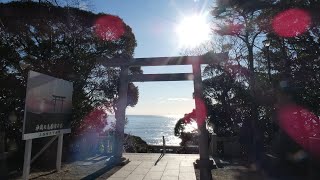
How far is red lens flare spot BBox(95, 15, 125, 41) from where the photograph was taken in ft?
53.4

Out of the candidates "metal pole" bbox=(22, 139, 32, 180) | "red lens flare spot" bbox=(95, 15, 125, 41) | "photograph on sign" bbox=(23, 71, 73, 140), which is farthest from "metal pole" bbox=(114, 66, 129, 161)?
"metal pole" bbox=(22, 139, 32, 180)

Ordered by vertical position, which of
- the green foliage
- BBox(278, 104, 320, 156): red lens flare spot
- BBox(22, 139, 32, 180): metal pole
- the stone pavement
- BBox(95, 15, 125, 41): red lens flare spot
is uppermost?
BBox(95, 15, 125, 41): red lens flare spot

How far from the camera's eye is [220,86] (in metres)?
20.9

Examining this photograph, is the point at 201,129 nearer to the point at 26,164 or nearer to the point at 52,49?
the point at 26,164

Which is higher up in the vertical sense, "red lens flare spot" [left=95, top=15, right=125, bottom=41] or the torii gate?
"red lens flare spot" [left=95, top=15, right=125, bottom=41]

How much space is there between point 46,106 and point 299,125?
985 centimetres

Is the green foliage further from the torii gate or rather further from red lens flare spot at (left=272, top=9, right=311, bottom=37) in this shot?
red lens flare spot at (left=272, top=9, right=311, bottom=37)

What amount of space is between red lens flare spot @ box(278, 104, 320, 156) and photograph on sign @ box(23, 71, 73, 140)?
7.69 metres

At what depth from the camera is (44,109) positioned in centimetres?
884

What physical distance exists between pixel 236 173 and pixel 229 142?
4.71m

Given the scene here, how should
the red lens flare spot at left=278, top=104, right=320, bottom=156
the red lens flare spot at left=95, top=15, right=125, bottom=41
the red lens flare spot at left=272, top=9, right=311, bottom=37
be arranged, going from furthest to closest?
1. the red lens flare spot at left=95, top=15, right=125, bottom=41
2. the red lens flare spot at left=272, top=9, right=311, bottom=37
3. the red lens flare spot at left=278, top=104, right=320, bottom=156

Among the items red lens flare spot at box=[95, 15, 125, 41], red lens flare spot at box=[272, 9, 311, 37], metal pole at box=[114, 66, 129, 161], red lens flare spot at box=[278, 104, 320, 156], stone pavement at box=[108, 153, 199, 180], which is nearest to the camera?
stone pavement at box=[108, 153, 199, 180]

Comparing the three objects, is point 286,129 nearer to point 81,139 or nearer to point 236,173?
point 236,173

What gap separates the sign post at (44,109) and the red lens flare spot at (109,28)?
6100 millimetres
